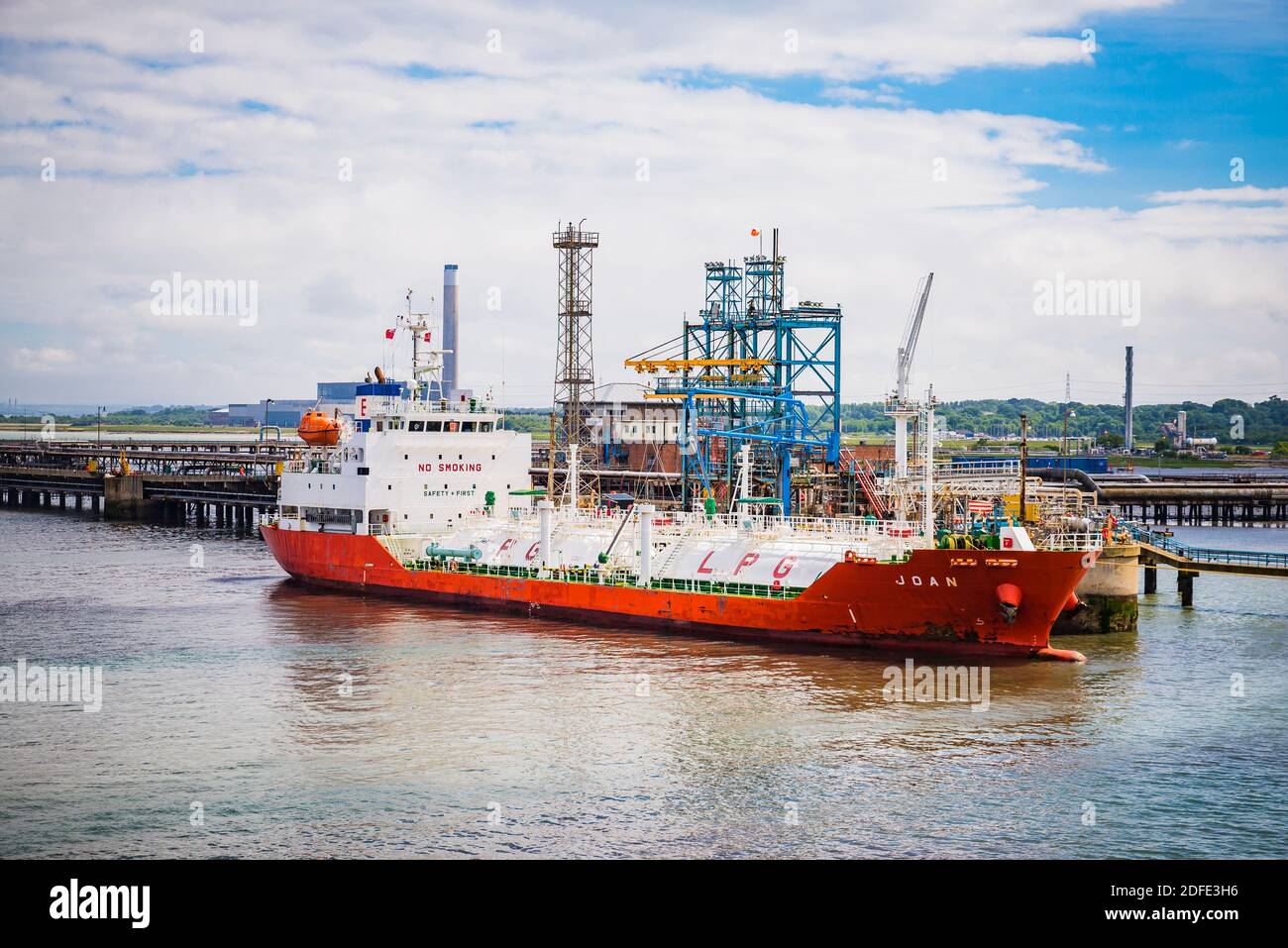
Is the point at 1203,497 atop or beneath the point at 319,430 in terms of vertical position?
beneath

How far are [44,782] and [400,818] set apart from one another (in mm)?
8467

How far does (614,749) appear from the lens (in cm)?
2767

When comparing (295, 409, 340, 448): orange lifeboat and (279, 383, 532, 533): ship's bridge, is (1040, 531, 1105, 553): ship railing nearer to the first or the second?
(279, 383, 532, 533): ship's bridge

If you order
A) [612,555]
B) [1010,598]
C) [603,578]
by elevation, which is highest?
[612,555]

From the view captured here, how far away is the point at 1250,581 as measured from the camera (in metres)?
57.1

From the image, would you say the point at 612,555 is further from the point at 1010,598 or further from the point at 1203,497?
the point at 1203,497

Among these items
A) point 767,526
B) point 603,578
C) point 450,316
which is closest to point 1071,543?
point 767,526

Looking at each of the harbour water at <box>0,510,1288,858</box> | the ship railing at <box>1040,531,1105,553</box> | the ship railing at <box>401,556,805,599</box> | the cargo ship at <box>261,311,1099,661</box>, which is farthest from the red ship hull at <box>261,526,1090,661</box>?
the ship railing at <box>1040,531,1105,553</box>

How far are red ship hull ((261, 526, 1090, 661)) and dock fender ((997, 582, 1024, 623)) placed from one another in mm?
128

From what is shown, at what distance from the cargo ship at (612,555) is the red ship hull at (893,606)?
5 centimetres

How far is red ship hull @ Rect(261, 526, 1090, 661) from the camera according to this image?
35594 millimetres

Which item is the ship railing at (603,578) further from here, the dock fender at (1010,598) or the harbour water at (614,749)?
the dock fender at (1010,598)

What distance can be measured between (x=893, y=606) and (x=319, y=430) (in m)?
36.0

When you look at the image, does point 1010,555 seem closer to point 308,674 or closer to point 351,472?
point 308,674
